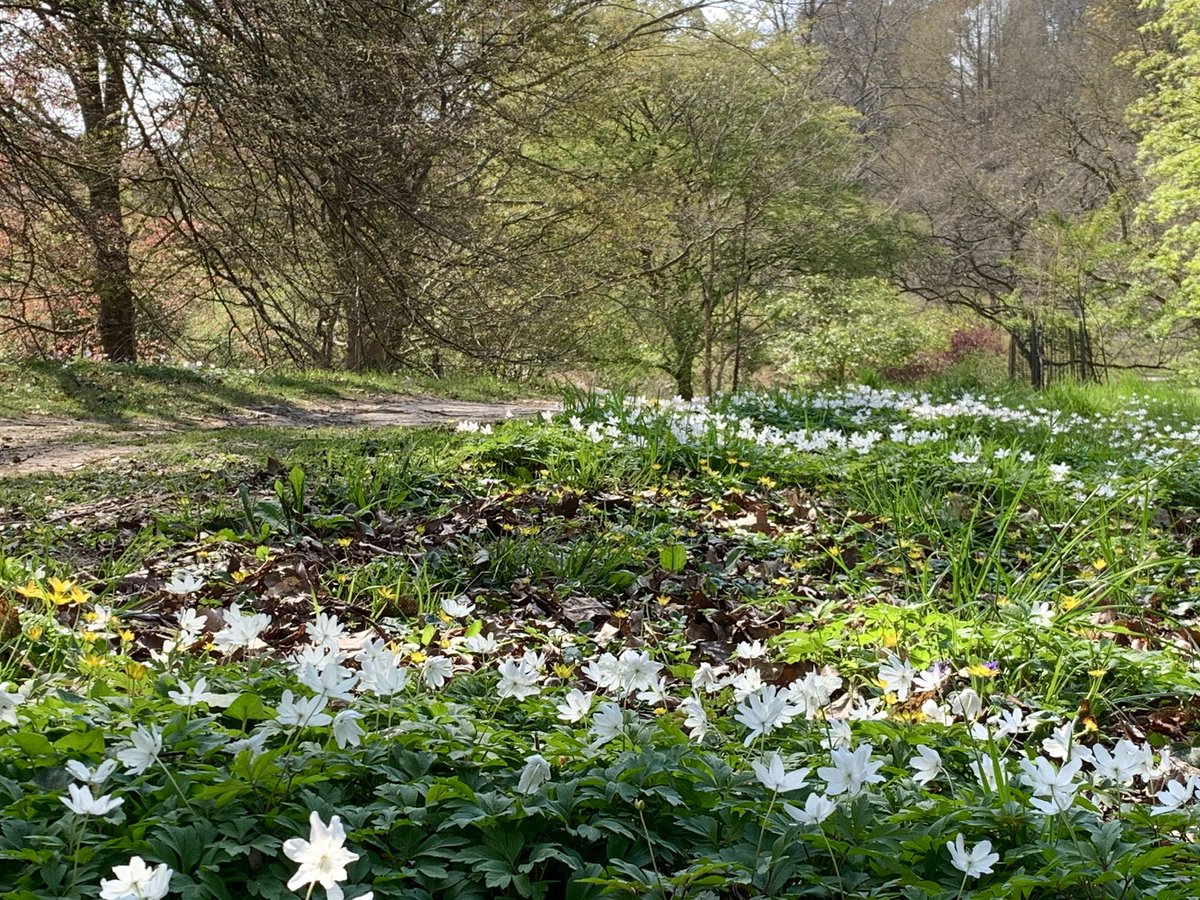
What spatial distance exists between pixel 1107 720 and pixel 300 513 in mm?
2694

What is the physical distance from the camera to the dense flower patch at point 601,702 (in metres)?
1.27

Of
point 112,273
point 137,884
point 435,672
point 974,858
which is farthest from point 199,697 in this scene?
point 112,273

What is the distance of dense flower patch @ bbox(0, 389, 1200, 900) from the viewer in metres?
1.27

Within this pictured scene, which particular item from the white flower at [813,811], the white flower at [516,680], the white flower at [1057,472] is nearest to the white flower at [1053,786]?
the white flower at [813,811]

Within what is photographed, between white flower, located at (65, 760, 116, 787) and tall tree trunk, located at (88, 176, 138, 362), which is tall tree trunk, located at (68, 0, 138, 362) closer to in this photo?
tall tree trunk, located at (88, 176, 138, 362)

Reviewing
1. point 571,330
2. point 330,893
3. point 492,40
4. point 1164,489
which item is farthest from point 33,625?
point 571,330

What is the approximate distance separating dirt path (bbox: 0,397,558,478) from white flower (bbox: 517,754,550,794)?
13.2ft

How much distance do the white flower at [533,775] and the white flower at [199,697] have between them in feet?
1.66

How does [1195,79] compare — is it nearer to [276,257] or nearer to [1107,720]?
[276,257]

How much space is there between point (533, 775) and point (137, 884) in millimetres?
527

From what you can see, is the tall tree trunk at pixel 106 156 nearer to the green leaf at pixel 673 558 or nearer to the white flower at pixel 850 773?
the green leaf at pixel 673 558

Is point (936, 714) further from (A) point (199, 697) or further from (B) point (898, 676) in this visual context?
(A) point (199, 697)

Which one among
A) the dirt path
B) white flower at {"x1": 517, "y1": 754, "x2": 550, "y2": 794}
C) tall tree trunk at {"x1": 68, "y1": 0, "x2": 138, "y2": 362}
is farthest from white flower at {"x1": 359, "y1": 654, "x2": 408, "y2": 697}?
tall tree trunk at {"x1": 68, "y1": 0, "x2": 138, "y2": 362}

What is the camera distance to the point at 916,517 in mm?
3846
